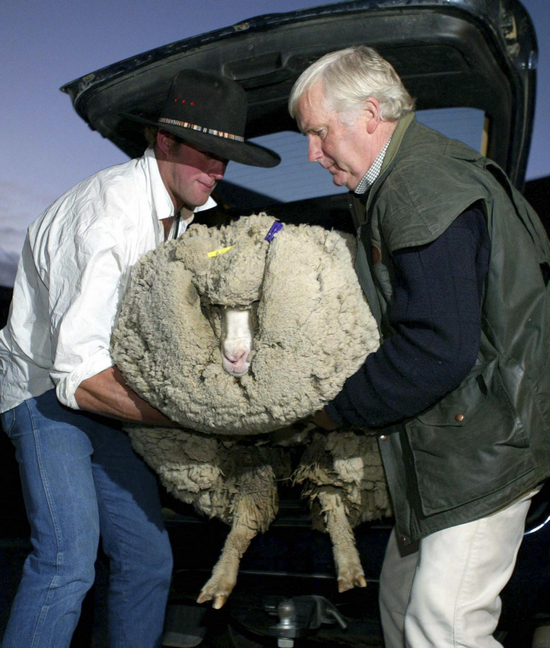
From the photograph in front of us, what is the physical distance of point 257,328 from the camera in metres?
1.51

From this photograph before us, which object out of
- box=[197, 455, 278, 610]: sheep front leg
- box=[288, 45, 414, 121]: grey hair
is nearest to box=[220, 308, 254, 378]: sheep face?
box=[197, 455, 278, 610]: sheep front leg

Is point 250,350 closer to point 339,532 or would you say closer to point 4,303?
point 339,532

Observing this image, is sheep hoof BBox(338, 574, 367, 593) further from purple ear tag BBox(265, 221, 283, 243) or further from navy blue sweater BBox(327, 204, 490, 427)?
purple ear tag BBox(265, 221, 283, 243)

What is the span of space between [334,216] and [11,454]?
1836mm

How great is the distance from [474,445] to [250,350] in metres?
0.57

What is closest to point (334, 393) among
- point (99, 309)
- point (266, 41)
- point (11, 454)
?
point (99, 309)

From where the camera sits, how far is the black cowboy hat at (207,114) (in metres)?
1.84

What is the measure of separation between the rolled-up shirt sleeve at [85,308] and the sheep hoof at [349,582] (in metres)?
0.85

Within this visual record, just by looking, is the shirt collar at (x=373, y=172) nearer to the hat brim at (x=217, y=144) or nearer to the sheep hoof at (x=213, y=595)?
the hat brim at (x=217, y=144)

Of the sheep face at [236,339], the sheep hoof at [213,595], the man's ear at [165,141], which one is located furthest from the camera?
the man's ear at [165,141]

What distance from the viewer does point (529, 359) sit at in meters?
1.46

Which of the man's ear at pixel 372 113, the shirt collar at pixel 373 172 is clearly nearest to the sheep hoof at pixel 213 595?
the shirt collar at pixel 373 172

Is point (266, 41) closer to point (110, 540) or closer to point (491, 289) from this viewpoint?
point (491, 289)

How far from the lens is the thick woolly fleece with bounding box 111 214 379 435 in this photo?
1.46 m
